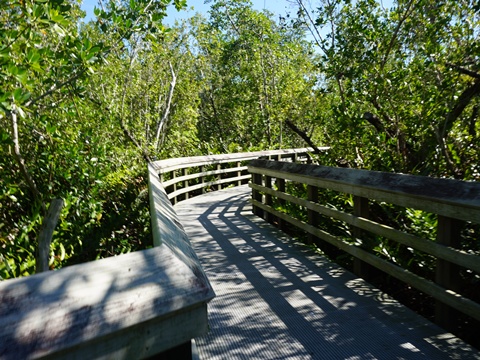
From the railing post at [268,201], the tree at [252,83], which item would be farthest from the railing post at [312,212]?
the tree at [252,83]

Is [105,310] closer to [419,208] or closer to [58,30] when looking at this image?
[419,208]

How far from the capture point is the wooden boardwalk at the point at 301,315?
9.36 ft

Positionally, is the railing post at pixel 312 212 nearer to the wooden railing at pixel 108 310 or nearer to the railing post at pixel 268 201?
the railing post at pixel 268 201

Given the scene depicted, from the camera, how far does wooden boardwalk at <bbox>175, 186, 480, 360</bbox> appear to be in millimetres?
2854

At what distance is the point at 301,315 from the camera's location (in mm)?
3416

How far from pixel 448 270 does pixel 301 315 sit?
3.92 feet

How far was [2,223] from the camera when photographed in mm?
5238

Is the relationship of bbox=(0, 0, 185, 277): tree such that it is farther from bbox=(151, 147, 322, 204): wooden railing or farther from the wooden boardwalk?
the wooden boardwalk

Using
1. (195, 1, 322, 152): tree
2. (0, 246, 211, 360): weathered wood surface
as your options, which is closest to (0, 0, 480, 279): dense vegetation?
(0, 246, 211, 360): weathered wood surface

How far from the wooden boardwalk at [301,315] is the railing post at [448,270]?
0.37 feet

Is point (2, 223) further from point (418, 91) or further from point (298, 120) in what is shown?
point (298, 120)

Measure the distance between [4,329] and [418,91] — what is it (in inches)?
262

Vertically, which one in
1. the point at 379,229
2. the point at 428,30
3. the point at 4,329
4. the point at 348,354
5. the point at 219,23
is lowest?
the point at 348,354

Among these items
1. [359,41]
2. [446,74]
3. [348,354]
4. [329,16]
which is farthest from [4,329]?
[329,16]
